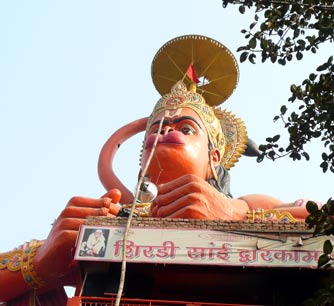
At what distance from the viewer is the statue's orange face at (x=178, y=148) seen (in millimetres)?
12773

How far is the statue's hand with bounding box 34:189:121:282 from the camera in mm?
10484

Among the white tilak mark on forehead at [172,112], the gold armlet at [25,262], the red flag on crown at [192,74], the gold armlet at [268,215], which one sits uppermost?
the red flag on crown at [192,74]

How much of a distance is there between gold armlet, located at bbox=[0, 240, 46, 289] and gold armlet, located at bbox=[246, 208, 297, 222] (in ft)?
12.3

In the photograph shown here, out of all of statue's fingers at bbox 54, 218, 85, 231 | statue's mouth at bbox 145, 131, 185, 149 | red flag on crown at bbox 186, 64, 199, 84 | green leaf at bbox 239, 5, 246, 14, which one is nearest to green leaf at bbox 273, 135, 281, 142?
green leaf at bbox 239, 5, 246, 14

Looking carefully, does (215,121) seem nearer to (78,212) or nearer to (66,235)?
(78,212)

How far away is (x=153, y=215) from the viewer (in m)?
11.2

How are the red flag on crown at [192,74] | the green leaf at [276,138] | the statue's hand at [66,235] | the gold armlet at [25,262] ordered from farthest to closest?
1. the red flag on crown at [192,74]
2. the gold armlet at [25,262]
3. the statue's hand at [66,235]
4. the green leaf at [276,138]

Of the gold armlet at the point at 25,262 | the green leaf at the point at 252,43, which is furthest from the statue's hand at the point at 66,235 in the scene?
the green leaf at the point at 252,43

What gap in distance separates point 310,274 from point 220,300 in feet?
5.03

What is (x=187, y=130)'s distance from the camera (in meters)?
13.5

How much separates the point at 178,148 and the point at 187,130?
2.57 feet

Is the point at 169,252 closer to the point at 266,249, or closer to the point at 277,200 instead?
the point at 266,249

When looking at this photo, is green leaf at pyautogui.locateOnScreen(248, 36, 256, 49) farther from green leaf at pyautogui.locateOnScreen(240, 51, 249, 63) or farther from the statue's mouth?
the statue's mouth

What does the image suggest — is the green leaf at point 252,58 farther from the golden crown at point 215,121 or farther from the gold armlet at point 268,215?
the golden crown at point 215,121
